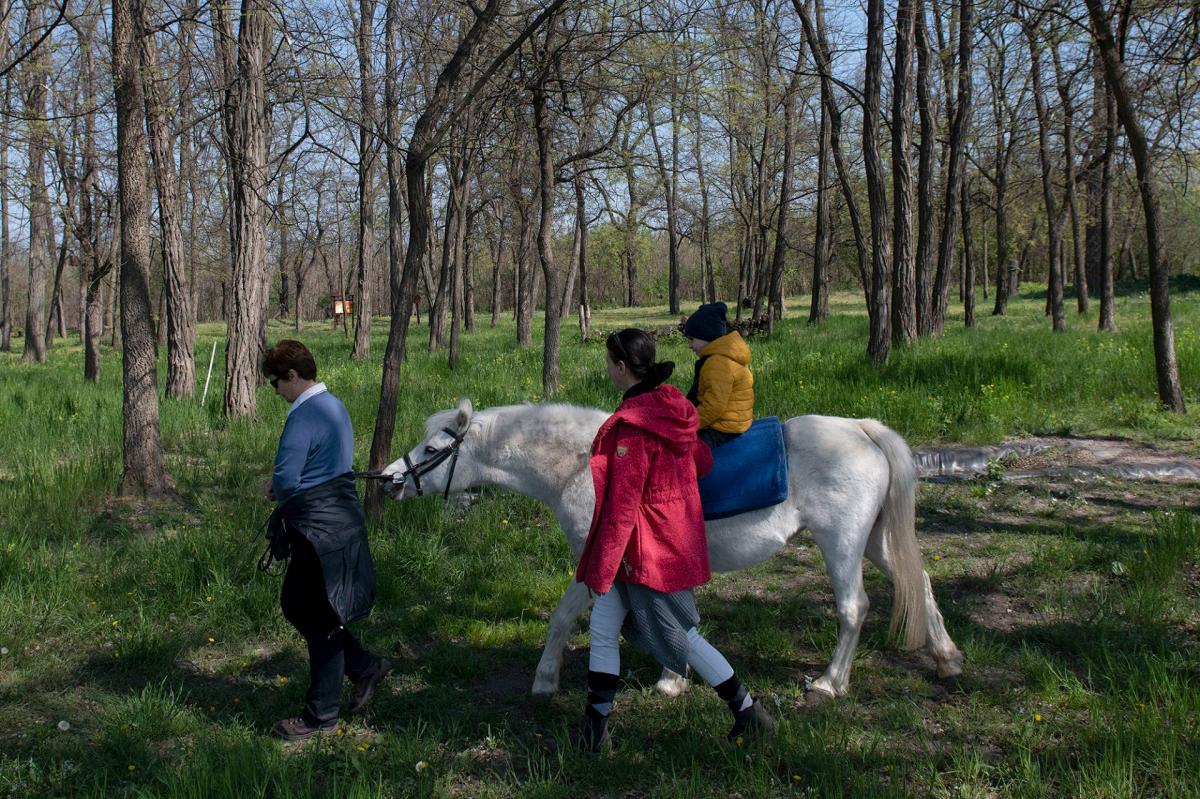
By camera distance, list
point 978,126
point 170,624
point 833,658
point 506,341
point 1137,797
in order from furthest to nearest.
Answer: point 506,341, point 978,126, point 170,624, point 833,658, point 1137,797

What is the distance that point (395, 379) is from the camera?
6758mm

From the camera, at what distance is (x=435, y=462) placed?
452 centimetres

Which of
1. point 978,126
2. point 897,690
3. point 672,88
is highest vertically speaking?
point 978,126

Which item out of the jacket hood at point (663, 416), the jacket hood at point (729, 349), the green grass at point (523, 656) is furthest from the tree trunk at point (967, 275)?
the jacket hood at point (663, 416)

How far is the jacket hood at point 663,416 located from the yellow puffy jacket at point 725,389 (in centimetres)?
89

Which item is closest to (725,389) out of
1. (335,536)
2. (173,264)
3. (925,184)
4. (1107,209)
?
(335,536)

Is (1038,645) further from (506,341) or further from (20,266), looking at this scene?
(20,266)

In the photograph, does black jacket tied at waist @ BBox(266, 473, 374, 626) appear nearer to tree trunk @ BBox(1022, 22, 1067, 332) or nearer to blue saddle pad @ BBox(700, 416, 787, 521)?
blue saddle pad @ BBox(700, 416, 787, 521)

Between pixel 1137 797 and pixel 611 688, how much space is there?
79.6 inches

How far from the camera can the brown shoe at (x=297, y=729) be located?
394cm

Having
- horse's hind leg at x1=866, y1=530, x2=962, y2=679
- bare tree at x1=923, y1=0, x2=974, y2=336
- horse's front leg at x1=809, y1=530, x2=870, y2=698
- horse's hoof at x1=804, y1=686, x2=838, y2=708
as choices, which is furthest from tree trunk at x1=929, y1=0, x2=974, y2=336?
horse's hoof at x1=804, y1=686, x2=838, y2=708

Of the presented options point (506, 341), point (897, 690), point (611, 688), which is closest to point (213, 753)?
point (611, 688)

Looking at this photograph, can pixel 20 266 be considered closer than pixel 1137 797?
No

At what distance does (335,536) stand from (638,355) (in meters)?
1.63
